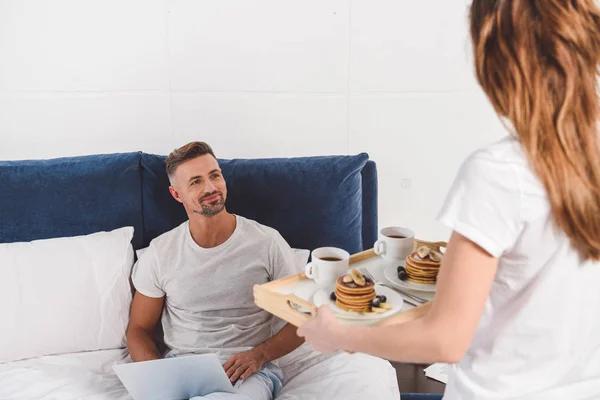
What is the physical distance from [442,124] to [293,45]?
0.69 metres

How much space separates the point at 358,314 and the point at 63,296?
1.23 m

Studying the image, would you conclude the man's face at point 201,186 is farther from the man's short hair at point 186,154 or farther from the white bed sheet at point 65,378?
the white bed sheet at point 65,378

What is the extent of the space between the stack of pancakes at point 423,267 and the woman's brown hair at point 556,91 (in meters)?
0.48

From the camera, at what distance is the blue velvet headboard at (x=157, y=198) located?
2133 mm

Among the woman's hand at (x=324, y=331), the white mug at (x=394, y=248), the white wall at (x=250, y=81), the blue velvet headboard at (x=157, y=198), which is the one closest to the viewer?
the woman's hand at (x=324, y=331)

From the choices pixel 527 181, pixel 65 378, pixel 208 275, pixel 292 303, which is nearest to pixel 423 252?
pixel 292 303

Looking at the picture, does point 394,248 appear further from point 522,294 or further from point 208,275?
point 208,275

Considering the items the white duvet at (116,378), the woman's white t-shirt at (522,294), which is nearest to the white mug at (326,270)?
the woman's white t-shirt at (522,294)

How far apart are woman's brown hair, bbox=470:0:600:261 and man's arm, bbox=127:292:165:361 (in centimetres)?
149

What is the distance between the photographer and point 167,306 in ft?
6.82

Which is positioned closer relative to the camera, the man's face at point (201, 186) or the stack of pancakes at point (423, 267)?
the stack of pancakes at point (423, 267)

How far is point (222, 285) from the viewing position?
6.49 feet

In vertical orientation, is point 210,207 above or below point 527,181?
below

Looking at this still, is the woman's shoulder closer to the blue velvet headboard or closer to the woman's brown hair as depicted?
the woman's brown hair
